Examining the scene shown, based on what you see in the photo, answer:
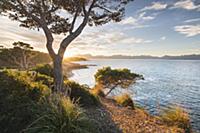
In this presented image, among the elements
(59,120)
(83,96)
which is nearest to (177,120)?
(83,96)

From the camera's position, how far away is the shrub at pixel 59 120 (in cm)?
504

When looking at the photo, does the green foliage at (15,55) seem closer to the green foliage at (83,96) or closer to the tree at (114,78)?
the tree at (114,78)

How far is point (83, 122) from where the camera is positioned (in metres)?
5.48

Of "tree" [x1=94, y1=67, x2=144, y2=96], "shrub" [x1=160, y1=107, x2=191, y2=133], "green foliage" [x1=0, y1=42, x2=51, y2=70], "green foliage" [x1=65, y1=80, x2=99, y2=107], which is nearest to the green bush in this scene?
"green foliage" [x1=65, y1=80, x2=99, y2=107]

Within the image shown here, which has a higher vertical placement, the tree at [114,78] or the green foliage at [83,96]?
the green foliage at [83,96]

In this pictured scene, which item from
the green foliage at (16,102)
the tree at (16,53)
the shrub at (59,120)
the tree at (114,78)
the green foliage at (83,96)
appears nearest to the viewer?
the shrub at (59,120)

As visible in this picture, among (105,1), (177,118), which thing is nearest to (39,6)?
(105,1)

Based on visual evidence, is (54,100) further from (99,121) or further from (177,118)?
(177,118)

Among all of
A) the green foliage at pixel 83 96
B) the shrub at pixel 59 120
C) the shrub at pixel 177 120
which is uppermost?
the shrub at pixel 59 120

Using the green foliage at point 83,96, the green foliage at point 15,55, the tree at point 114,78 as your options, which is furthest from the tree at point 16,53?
the green foliage at point 83,96

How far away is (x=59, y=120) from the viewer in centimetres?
522

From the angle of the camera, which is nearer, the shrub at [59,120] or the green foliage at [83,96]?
the shrub at [59,120]

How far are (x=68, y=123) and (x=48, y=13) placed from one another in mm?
5769

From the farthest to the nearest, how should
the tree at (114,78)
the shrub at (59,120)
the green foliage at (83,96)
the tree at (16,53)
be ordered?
the tree at (16,53) → the tree at (114,78) → the green foliage at (83,96) → the shrub at (59,120)
